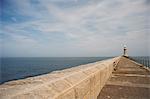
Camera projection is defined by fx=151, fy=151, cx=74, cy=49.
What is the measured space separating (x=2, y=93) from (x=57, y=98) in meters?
0.65

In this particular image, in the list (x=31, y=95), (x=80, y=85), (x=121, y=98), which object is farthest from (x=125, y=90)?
(x=31, y=95)

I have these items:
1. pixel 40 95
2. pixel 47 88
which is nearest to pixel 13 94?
pixel 40 95

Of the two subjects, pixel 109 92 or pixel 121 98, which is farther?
pixel 109 92

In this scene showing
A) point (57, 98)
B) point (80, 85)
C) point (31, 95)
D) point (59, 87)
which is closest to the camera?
point (31, 95)

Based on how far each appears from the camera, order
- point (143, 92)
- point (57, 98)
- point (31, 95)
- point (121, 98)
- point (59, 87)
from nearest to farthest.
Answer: point (31, 95), point (57, 98), point (59, 87), point (121, 98), point (143, 92)

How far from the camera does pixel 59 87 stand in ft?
7.11

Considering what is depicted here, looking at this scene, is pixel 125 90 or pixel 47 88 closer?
pixel 47 88

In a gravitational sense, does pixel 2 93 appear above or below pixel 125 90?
above

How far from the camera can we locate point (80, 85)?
271 cm

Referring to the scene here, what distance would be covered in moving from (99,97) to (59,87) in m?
2.52

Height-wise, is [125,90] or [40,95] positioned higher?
[40,95]

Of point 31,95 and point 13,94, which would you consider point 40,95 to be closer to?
point 31,95

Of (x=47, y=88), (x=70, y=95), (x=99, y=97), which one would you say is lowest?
(x=99, y=97)

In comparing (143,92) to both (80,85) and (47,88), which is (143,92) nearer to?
(80,85)
